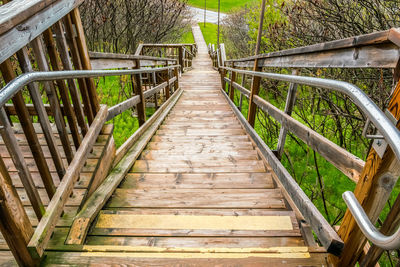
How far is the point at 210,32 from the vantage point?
34.8m

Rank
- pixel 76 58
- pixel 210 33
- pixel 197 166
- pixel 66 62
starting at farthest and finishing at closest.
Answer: pixel 210 33, pixel 197 166, pixel 76 58, pixel 66 62

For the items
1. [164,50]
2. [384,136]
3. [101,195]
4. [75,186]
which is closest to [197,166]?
[101,195]

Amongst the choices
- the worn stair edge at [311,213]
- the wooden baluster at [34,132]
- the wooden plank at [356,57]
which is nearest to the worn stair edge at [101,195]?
the wooden baluster at [34,132]

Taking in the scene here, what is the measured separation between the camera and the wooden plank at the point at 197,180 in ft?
6.49

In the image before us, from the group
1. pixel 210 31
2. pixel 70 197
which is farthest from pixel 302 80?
pixel 210 31

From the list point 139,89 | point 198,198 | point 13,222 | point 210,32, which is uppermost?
point 210,32

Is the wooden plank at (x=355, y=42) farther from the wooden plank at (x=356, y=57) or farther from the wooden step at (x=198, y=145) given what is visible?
the wooden step at (x=198, y=145)

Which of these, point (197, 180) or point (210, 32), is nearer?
point (197, 180)

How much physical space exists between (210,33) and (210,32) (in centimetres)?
66

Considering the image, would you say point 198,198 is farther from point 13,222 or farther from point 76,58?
point 76,58

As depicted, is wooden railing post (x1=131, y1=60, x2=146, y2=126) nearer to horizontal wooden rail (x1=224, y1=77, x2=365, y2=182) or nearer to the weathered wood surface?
the weathered wood surface

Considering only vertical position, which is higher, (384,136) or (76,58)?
(76,58)

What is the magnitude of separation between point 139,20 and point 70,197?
23.8 feet

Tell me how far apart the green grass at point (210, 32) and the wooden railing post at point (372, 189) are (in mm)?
31717
